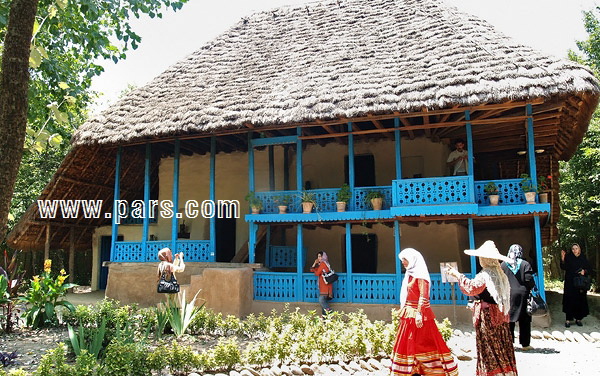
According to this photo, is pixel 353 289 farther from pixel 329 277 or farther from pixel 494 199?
pixel 494 199

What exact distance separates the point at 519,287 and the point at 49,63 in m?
7.79

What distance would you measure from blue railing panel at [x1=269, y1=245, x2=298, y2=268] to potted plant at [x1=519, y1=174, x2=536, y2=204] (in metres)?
5.57

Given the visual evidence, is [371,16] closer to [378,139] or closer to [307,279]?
[378,139]

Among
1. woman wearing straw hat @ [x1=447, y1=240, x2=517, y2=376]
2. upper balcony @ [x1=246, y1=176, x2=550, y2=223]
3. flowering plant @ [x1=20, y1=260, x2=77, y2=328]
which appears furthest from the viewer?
upper balcony @ [x1=246, y1=176, x2=550, y2=223]

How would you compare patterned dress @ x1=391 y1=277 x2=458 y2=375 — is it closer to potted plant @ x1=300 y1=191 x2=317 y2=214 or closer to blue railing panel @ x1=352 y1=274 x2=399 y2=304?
blue railing panel @ x1=352 y1=274 x2=399 y2=304

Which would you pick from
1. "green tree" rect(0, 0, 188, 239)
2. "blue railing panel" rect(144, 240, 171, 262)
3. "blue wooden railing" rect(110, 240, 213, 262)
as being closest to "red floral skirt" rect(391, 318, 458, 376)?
"green tree" rect(0, 0, 188, 239)

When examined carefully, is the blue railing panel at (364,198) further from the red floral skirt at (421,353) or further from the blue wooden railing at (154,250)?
the red floral skirt at (421,353)

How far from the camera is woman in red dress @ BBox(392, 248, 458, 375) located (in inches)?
198

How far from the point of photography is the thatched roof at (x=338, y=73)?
947cm

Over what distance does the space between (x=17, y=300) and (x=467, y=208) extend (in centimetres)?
861

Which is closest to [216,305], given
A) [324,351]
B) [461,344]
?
[324,351]

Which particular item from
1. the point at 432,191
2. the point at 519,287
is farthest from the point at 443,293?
the point at 519,287

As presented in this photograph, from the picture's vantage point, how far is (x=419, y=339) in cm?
510

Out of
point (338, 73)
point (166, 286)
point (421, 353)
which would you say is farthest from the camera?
point (338, 73)
